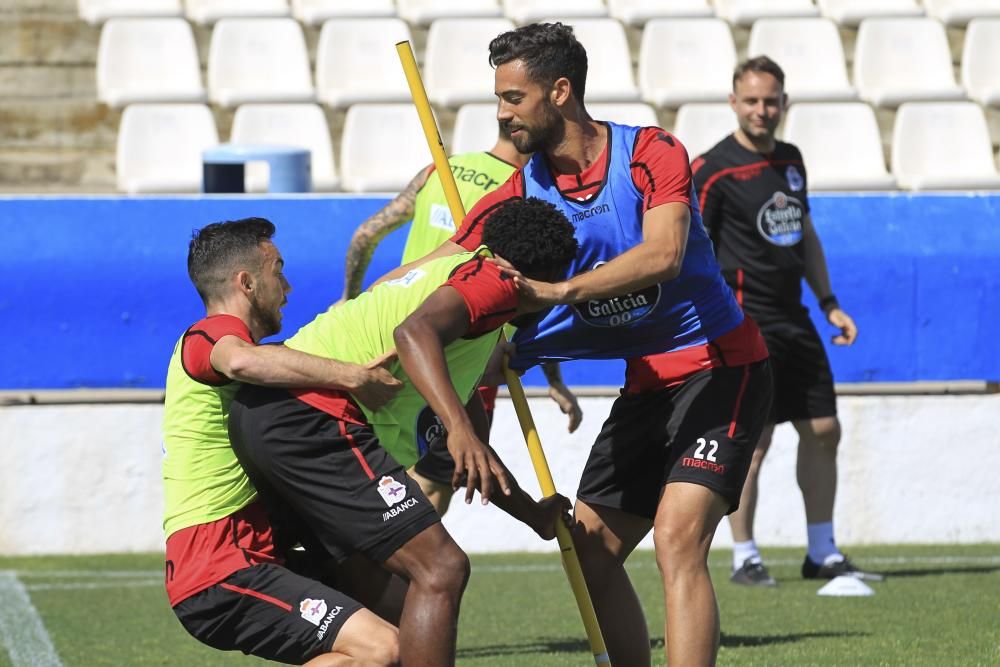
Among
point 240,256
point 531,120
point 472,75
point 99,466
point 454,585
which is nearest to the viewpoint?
point 454,585

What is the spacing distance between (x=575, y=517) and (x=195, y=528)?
1.32m

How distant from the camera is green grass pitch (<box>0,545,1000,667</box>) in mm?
6363

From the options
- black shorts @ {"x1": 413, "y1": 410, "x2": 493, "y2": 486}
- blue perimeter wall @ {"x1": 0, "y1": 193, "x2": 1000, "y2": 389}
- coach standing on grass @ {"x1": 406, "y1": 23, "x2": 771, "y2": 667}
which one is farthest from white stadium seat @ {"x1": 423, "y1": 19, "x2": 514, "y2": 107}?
coach standing on grass @ {"x1": 406, "y1": 23, "x2": 771, "y2": 667}

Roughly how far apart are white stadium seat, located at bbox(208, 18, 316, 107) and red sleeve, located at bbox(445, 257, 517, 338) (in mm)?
7149

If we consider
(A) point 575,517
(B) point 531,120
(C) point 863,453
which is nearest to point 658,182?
(B) point 531,120

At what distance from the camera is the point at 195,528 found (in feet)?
15.0

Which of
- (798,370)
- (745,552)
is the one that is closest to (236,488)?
(745,552)

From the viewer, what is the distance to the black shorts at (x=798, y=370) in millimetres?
7883

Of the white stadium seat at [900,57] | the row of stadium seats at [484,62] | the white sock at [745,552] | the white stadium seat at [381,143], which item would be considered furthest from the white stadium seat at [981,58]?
the white sock at [745,552]

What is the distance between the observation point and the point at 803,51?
12.0 m

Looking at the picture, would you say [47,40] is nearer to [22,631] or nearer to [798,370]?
[22,631]

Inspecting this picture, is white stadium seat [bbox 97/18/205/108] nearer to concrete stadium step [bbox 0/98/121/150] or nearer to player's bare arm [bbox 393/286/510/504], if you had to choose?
concrete stadium step [bbox 0/98/121/150]

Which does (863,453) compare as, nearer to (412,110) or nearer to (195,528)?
(412,110)

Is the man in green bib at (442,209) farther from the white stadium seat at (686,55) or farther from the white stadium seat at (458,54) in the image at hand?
the white stadium seat at (686,55)
